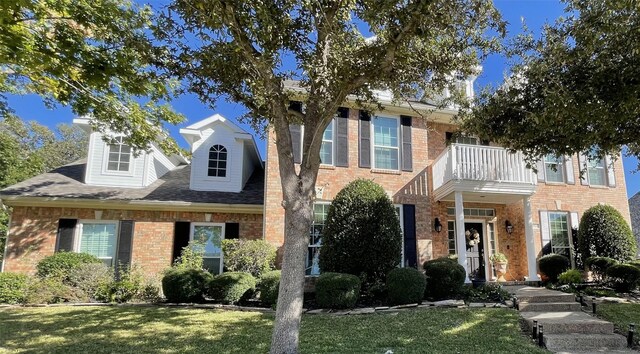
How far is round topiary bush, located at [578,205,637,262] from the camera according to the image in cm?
1234

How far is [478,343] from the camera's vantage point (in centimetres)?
606

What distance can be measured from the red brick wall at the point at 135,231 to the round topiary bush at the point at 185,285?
8.16 ft

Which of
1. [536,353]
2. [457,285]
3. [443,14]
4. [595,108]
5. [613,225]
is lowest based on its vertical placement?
[536,353]

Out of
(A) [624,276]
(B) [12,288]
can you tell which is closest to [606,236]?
(A) [624,276]

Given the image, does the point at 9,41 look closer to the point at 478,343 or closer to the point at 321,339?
the point at 321,339

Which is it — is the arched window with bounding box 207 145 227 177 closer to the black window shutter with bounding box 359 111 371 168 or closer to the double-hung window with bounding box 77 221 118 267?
the double-hung window with bounding box 77 221 118 267

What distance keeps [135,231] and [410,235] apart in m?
8.48

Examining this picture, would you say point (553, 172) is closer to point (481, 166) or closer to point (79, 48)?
point (481, 166)

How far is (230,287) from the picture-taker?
9.09 m

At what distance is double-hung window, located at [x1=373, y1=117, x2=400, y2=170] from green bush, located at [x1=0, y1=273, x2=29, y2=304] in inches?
403

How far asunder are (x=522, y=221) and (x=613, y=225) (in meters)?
2.61

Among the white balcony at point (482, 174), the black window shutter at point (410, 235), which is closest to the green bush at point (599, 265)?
the white balcony at point (482, 174)

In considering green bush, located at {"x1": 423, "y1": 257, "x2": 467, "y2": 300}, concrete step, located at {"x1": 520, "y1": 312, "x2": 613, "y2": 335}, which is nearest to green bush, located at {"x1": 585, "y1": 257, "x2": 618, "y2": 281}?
green bush, located at {"x1": 423, "y1": 257, "x2": 467, "y2": 300}

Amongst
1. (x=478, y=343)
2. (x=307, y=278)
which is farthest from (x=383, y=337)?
(x=307, y=278)
